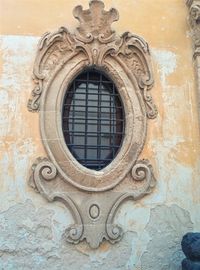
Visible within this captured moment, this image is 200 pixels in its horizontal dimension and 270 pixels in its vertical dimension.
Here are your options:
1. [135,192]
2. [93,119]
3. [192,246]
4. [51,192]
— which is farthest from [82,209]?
[192,246]

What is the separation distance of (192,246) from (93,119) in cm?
213

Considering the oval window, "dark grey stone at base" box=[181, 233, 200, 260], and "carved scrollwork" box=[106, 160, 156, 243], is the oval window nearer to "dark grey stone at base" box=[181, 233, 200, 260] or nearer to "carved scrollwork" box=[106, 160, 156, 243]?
"carved scrollwork" box=[106, 160, 156, 243]

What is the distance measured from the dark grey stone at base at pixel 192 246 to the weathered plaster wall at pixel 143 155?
54 centimetres

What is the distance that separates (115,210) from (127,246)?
48cm

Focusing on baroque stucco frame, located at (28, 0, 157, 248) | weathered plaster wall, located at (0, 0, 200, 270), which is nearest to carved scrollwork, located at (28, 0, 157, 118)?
baroque stucco frame, located at (28, 0, 157, 248)

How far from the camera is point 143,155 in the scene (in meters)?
5.46

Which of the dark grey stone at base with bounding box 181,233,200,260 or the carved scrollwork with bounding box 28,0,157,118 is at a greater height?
the carved scrollwork with bounding box 28,0,157,118

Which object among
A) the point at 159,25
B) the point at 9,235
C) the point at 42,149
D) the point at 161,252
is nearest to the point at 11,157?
the point at 42,149

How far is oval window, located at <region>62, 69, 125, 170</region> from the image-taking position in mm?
5480

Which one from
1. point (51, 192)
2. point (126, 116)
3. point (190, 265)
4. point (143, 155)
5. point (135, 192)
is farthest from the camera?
point (126, 116)

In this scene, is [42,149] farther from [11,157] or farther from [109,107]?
[109,107]

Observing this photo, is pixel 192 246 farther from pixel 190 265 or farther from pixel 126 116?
pixel 126 116

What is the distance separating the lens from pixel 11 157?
16.9 feet

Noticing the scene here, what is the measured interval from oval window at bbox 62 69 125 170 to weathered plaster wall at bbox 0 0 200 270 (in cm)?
48
